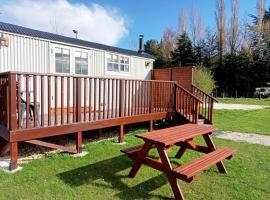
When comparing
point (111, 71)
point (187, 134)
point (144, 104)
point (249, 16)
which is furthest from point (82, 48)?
point (249, 16)

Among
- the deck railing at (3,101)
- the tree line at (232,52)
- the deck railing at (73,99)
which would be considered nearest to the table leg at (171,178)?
the deck railing at (73,99)

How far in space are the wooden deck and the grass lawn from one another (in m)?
0.51

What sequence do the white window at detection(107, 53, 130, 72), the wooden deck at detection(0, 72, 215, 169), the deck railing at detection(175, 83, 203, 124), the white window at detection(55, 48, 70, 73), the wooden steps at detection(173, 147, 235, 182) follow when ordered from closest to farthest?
the wooden steps at detection(173, 147, 235, 182) < the wooden deck at detection(0, 72, 215, 169) < the deck railing at detection(175, 83, 203, 124) < the white window at detection(55, 48, 70, 73) < the white window at detection(107, 53, 130, 72)

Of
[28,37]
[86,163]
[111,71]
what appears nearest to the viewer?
[86,163]

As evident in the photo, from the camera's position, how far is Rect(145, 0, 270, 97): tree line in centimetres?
2788

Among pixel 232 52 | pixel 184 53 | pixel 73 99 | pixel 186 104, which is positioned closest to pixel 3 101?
A: pixel 73 99

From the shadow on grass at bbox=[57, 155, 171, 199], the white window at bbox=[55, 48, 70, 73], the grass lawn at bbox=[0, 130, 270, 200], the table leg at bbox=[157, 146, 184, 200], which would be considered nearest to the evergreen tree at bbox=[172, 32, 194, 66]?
the white window at bbox=[55, 48, 70, 73]

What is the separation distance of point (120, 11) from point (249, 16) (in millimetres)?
17118

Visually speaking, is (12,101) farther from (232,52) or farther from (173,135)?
(232,52)

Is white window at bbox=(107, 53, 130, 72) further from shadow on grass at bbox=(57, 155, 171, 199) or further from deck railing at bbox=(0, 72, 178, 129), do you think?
shadow on grass at bbox=(57, 155, 171, 199)

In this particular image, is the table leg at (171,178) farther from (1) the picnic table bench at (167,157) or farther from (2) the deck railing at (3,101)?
(2) the deck railing at (3,101)

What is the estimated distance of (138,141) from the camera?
6398 millimetres

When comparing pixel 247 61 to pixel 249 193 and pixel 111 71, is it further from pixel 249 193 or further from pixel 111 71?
pixel 249 193

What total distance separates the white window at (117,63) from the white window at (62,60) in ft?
5.93
